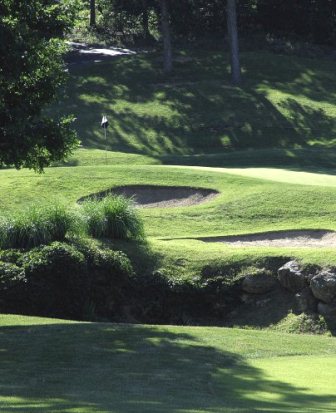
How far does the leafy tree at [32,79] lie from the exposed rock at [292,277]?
A: 18.5 ft

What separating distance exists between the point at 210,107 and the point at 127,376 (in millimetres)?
39315

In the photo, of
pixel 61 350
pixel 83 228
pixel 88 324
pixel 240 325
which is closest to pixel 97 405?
pixel 61 350

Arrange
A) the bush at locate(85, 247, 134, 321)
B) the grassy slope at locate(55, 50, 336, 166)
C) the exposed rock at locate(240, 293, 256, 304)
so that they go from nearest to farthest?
the exposed rock at locate(240, 293, 256, 304)
the bush at locate(85, 247, 134, 321)
the grassy slope at locate(55, 50, 336, 166)

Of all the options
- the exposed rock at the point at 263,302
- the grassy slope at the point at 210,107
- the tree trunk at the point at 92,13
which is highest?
the tree trunk at the point at 92,13

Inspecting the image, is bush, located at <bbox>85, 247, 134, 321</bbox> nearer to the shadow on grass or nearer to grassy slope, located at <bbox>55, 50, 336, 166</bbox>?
the shadow on grass

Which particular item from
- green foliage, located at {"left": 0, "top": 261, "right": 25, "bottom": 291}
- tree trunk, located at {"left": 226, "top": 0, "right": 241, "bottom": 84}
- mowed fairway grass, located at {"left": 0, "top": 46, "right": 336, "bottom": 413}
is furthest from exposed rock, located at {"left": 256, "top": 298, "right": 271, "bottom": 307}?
tree trunk, located at {"left": 226, "top": 0, "right": 241, "bottom": 84}

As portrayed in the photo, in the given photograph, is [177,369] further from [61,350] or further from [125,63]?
[125,63]

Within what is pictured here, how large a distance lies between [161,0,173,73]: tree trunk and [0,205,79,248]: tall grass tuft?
3321 centimetres

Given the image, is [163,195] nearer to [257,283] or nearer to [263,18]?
[257,283]

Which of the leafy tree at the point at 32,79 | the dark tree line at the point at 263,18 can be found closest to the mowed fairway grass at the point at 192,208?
the dark tree line at the point at 263,18

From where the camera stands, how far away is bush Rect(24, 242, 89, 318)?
21.8 meters

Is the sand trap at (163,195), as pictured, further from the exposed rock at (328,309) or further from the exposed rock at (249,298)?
the exposed rock at (328,309)

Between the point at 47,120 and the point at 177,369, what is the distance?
686 cm

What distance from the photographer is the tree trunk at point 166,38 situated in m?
55.4
